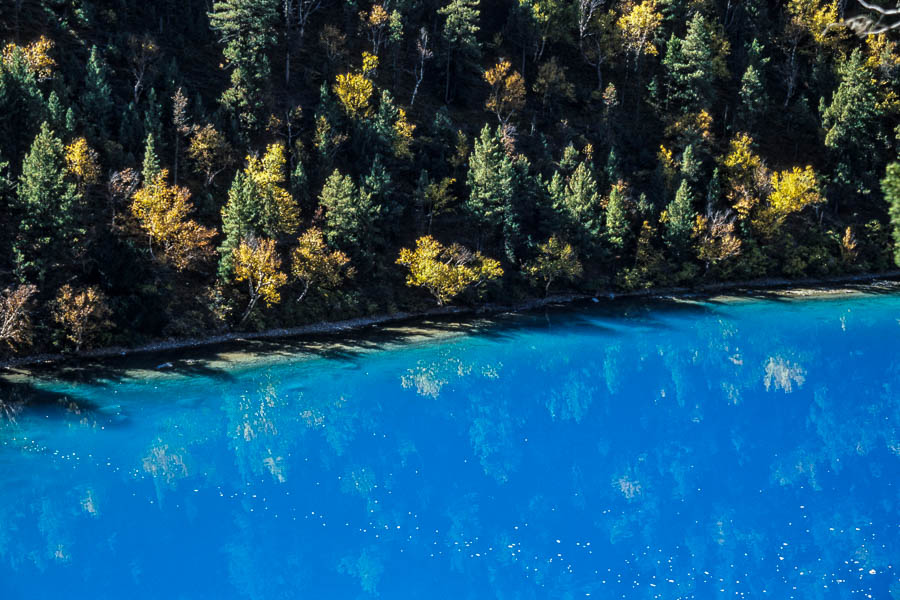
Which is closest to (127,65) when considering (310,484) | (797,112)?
(310,484)

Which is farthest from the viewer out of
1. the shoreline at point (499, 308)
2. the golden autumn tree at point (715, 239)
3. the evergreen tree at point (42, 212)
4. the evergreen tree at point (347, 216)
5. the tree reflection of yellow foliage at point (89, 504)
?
the golden autumn tree at point (715, 239)

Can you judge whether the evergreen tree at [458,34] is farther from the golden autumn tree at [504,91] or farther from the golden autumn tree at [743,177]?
the golden autumn tree at [743,177]

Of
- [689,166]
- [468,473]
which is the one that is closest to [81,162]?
[468,473]

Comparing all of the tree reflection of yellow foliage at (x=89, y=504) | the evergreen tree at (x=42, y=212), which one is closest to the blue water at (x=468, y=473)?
the tree reflection of yellow foliage at (x=89, y=504)

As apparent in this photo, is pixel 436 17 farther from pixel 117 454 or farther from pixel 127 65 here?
pixel 117 454

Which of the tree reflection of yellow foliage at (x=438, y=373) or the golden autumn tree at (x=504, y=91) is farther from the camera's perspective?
the golden autumn tree at (x=504, y=91)

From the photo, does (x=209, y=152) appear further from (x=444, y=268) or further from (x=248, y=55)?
(x=444, y=268)
